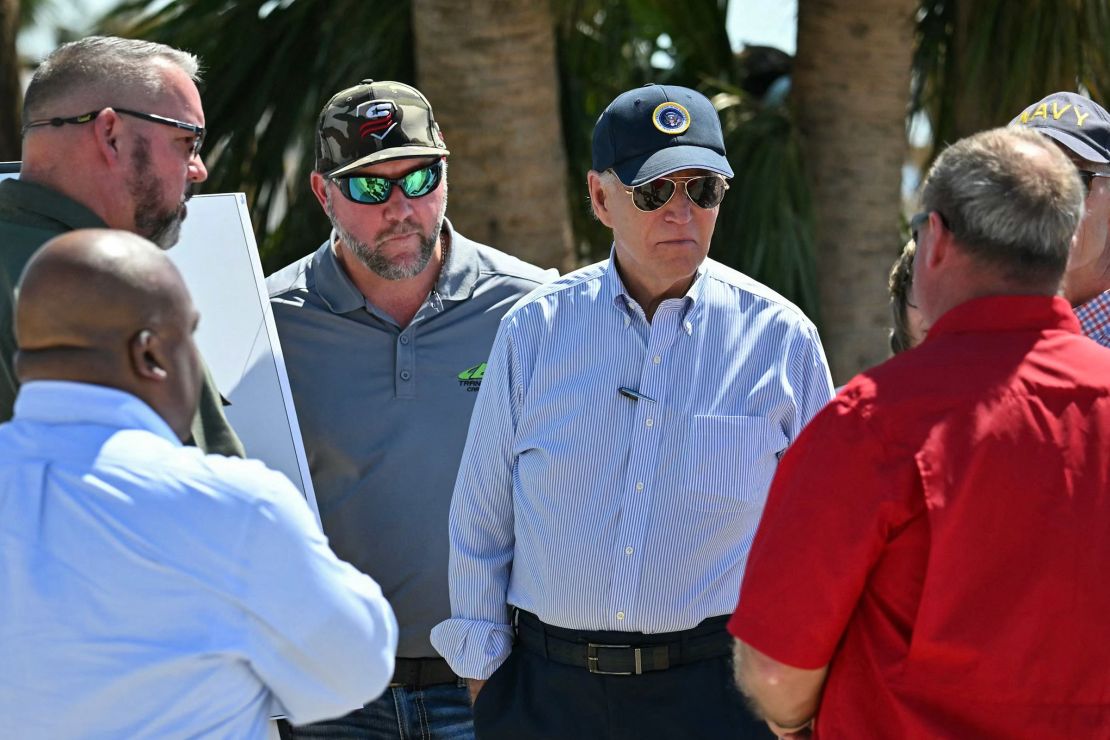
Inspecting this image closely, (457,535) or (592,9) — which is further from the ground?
(592,9)

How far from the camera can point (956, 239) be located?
205 cm

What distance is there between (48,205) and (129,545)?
1105 millimetres

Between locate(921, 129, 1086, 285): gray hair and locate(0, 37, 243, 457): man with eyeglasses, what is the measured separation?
1.54 meters

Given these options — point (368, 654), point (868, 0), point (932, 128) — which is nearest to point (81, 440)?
point (368, 654)

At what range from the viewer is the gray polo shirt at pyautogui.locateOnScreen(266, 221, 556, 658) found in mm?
3123

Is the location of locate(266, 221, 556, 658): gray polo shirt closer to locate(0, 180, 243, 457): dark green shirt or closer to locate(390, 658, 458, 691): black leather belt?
locate(390, 658, 458, 691): black leather belt

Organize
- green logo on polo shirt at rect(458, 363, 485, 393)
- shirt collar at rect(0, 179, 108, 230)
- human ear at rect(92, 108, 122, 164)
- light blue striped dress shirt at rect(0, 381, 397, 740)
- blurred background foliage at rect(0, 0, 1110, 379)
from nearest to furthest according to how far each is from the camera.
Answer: light blue striped dress shirt at rect(0, 381, 397, 740), shirt collar at rect(0, 179, 108, 230), human ear at rect(92, 108, 122, 164), green logo on polo shirt at rect(458, 363, 485, 393), blurred background foliage at rect(0, 0, 1110, 379)

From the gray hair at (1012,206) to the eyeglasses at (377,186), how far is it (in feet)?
5.00

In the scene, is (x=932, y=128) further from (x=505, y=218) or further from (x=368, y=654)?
(x=368, y=654)

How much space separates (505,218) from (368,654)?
3.15 meters

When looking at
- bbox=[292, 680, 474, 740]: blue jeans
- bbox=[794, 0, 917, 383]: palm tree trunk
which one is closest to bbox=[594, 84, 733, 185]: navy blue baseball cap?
bbox=[292, 680, 474, 740]: blue jeans

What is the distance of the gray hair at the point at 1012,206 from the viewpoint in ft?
6.55

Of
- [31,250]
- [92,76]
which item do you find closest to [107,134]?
[92,76]

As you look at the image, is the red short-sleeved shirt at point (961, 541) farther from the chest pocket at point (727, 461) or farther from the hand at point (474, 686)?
the hand at point (474, 686)
